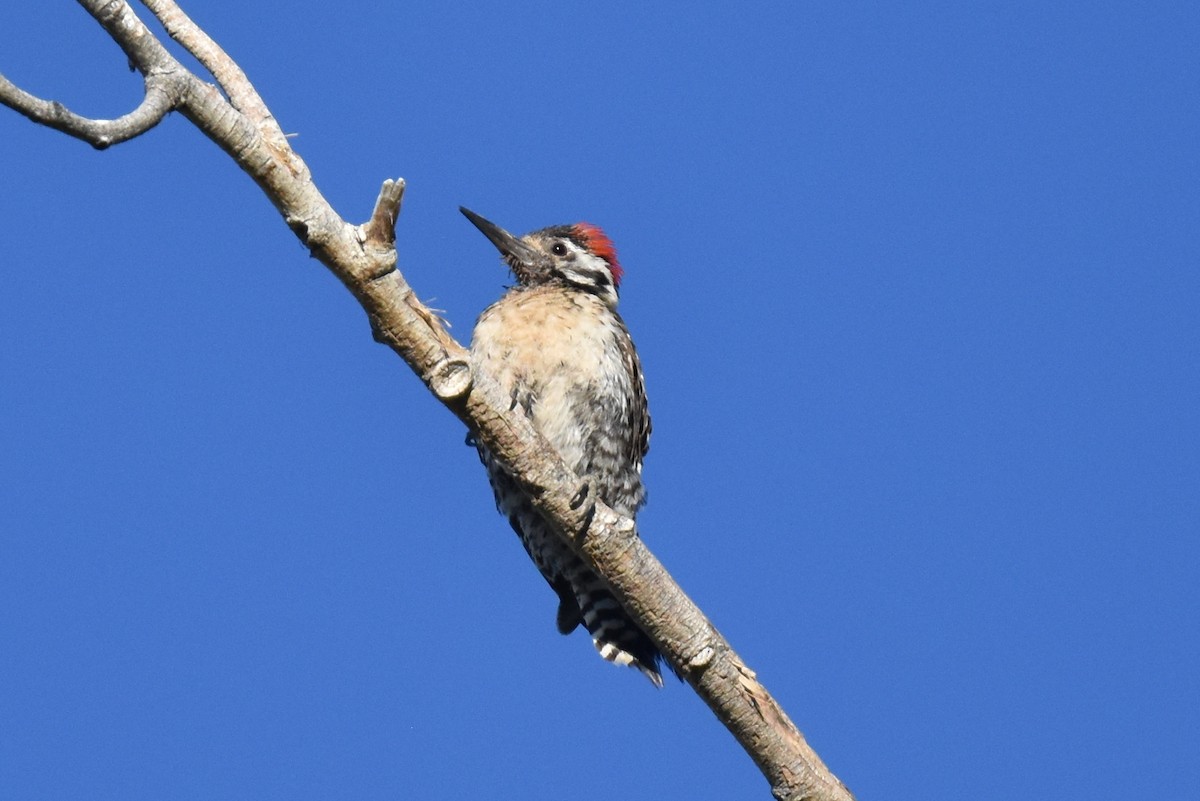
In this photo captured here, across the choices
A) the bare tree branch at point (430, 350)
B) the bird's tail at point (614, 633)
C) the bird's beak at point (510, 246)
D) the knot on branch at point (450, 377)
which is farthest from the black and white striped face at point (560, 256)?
the knot on branch at point (450, 377)

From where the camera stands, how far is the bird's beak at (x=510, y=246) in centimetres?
832

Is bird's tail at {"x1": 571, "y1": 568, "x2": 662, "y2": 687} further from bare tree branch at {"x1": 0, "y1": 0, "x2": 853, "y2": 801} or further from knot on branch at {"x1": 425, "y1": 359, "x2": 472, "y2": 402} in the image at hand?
knot on branch at {"x1": 425, "y1": 359, "x2": 472, "y2": 402}

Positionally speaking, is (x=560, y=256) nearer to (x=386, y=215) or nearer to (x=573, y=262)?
(x=573, y=262)

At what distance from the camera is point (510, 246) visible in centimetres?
834

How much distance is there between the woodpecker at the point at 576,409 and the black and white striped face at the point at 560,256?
0.32ft

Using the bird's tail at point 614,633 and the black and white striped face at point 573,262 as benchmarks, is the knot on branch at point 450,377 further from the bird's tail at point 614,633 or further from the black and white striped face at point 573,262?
the black and white striped face at point 573,262

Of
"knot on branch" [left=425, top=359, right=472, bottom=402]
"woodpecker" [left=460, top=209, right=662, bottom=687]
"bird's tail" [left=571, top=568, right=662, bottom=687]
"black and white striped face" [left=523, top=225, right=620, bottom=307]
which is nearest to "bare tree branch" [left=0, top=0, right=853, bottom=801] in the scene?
"knot on branch" [left=425, top=359, right=472, bottom=402]

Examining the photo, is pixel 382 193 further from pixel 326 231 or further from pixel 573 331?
pixel 573 331

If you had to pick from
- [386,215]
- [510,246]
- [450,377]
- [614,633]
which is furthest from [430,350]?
[510,246]

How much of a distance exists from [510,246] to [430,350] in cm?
300

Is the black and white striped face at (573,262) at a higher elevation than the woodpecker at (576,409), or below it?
higher

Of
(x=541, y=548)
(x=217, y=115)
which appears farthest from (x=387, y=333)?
(x=541, y=548)

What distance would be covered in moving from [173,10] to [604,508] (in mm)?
2676

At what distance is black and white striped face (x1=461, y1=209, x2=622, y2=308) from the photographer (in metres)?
8.30
